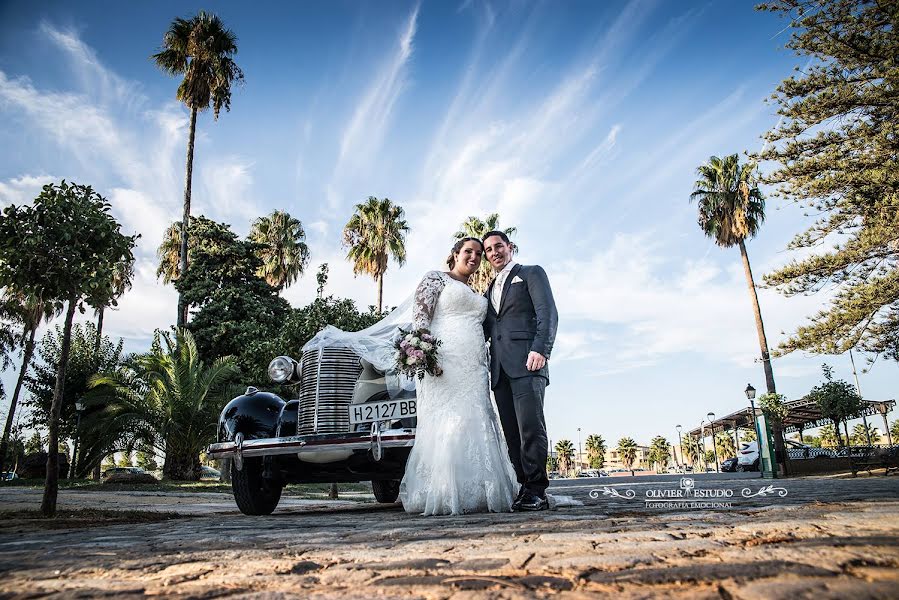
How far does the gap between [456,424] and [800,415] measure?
96.7 ft

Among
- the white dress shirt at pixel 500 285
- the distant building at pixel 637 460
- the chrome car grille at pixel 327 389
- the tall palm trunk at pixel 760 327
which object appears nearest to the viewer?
the white dress shirt at pixel 500 285

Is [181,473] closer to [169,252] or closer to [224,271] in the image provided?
[224,271]

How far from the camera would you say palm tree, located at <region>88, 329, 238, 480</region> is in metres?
16.2

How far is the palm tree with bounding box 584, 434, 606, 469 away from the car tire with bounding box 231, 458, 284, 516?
95258 mm

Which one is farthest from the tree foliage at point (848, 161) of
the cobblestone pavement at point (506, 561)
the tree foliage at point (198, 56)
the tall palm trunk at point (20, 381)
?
the tall palm trunk at point (20, 381)

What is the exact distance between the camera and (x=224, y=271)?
76.8ft

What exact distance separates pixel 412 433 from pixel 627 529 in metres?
2.16

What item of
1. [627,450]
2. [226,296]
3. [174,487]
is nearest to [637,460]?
[627,450]

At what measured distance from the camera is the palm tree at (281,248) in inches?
1141

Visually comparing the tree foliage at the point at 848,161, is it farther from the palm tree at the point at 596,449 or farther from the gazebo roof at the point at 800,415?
the palm tree at the point at 596,449

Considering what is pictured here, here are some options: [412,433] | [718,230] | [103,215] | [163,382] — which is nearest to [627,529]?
[412,433]

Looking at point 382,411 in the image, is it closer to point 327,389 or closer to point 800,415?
point 327,389

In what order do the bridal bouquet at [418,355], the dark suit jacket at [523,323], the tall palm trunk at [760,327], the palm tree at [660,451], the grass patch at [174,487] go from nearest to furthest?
the dark suit jacket at [523,323] → the bridal bouquet at [418,355] → the grass patch at [174,487] → the tall palm trunk at [760,327] → the palm tree at [660,451]

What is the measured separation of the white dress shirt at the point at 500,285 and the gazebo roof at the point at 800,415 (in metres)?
22.1
